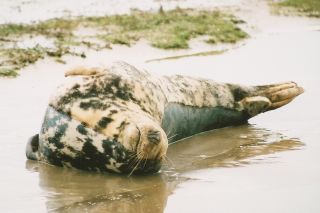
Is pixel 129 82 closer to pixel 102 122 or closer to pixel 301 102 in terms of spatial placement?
pixel 102 122

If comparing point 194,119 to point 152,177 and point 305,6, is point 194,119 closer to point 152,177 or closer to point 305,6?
point 152,177

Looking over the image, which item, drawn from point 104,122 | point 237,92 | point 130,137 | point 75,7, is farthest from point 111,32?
point 130,137

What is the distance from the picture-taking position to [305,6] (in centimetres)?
1789

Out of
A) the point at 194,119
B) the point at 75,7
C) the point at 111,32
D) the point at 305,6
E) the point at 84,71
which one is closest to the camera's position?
the point at 84,71

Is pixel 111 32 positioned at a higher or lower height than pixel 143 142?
lower

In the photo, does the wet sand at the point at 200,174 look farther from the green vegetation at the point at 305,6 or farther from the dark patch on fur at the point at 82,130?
the green vegetation at the point at 305,6

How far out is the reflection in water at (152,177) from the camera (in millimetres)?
2807

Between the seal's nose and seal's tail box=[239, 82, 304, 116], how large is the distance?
193 cm

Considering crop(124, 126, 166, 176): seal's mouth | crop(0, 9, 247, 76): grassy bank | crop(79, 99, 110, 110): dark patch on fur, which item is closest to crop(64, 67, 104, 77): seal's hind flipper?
crop(79, 99, 110, 110): dark patch on fur

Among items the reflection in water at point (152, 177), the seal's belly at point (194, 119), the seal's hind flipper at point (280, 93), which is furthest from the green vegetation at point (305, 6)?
the reflection in water at point (152, 177)

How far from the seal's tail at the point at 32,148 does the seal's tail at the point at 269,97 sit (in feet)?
6.20

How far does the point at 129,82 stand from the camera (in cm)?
361

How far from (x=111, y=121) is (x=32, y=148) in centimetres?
74

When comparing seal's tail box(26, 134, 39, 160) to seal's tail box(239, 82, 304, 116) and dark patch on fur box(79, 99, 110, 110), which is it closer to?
dark patch on fur box(79, 99, 110, 110)
